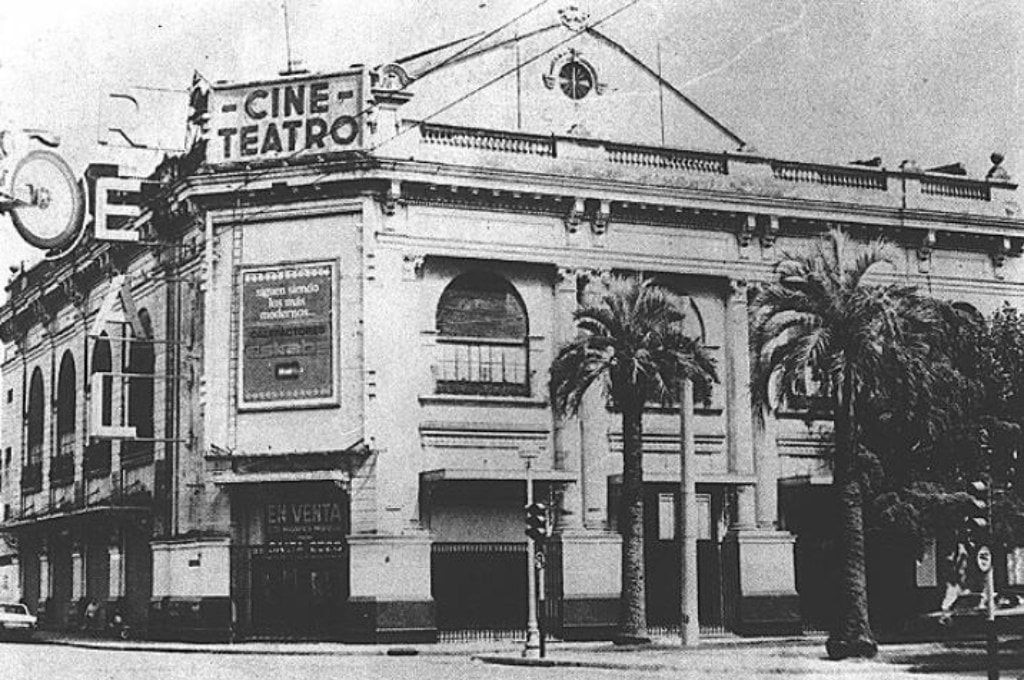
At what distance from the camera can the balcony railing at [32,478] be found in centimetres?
5959

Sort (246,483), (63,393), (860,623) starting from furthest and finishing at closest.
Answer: (63,393), (246,483), (860,623)

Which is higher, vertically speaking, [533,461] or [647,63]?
[647,63]

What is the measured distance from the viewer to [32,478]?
60406mm

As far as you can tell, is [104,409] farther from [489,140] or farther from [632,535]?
[632,535]

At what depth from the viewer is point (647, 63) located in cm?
5109

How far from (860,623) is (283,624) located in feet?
52.7

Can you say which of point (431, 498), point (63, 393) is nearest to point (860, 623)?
point (431, 498)

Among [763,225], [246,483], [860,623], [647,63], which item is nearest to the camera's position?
[860,623]

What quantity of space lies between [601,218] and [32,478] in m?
26.5

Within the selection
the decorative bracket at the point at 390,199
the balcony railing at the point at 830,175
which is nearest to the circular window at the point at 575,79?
the balcony railing at the point at 830,175

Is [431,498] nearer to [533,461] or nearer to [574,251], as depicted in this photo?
[533,461]

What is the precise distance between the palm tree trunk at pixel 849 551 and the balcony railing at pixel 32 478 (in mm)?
34362

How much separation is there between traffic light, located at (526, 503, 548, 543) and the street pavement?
9.14 ft

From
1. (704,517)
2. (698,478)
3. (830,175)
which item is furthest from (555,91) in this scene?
(704,517)
